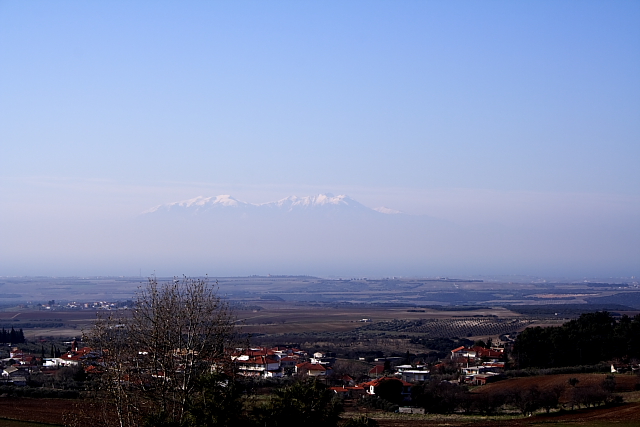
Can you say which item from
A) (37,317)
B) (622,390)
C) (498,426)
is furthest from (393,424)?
(37,317)

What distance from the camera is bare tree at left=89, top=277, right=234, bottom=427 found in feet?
56.7

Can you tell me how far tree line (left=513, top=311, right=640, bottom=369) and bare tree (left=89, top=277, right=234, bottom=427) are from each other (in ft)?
120

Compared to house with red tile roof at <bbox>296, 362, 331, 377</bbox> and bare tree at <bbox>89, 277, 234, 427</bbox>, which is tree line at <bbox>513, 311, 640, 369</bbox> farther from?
bare tree at <bbox>89, 277, 234, 427</bbox>

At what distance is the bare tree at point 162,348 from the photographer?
56.7 ft

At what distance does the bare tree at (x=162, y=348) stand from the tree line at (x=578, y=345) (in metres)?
36.5

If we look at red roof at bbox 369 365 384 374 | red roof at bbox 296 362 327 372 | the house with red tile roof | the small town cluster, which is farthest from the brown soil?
red roof at bbox 369 365 384 374

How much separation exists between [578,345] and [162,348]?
3852 cm

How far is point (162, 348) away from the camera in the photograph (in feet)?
59.3

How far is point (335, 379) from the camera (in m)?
46.7

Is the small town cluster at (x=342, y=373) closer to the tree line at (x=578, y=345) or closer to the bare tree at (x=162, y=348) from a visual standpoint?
the tree line at (x=578, y=345)

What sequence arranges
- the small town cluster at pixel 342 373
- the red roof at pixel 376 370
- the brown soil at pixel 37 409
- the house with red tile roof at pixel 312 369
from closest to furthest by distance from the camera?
→ the brown soil at pixel 37 409, the small town cluster at pixel 342 373, the house with red tile roof at pixel 312 369, the red roof at pixel 376 370

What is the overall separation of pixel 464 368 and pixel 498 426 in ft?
78.8

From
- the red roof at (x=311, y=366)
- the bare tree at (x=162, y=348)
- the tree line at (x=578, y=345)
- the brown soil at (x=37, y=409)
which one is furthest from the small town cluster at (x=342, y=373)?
the bare tree at (x=162, y=348)

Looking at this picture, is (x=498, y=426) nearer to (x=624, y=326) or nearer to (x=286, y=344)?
(x=624, y=326)
